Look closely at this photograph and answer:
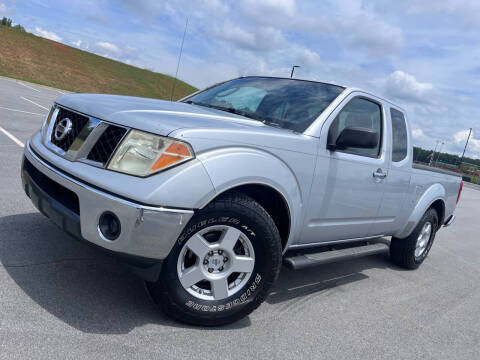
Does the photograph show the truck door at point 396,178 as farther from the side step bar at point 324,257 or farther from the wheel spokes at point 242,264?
the wheel spokes at point 242,264

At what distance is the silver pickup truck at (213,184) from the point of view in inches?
100

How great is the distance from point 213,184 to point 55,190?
42.3 inches

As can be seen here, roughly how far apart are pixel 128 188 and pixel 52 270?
1.29 meters

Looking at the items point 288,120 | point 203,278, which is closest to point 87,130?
point 203,278

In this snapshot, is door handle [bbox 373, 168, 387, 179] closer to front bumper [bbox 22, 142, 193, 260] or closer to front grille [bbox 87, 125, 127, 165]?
front bumper [bbox 22, 142, 193, 260]

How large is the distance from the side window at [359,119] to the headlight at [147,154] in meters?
1.47

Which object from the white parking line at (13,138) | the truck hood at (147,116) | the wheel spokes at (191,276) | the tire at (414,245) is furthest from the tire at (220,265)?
the white parking line at (13,138)

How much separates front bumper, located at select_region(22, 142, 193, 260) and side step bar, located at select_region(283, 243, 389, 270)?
44.8 inches

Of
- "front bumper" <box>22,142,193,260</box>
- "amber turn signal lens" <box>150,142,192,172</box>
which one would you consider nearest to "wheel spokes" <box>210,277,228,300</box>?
"front bumper" <box>22,142,193,260</box>

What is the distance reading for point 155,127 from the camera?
262 cm

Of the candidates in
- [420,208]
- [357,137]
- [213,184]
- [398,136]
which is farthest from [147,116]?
[420,208]

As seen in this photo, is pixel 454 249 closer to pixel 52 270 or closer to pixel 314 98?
pixel 314 98

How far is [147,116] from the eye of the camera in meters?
2.75

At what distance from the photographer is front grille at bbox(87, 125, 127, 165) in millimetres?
2662
